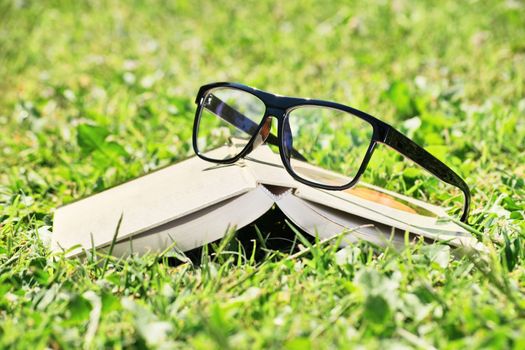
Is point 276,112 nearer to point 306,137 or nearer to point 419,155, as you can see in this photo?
point 419,155

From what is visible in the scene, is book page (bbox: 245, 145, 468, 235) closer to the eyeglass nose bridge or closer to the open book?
the open book

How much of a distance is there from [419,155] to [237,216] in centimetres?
49

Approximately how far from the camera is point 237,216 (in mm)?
1754

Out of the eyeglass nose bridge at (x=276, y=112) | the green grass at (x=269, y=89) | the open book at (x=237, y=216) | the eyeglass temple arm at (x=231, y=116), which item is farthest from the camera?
the eyeglass temple arm at (x=231, y=116)

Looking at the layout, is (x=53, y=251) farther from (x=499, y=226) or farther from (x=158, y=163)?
(x=499, y=226)

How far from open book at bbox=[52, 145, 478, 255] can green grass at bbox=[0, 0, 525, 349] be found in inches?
2.0

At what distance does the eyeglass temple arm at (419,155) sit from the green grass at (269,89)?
0.60 ft

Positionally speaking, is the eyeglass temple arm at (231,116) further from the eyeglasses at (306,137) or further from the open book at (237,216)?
the open book at (237,216)

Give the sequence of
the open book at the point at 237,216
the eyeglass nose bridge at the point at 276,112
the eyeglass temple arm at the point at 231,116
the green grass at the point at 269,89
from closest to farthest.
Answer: the green grass at the point at 269,89
the open book at the point at 237,216
the eyeglass nose bridge at the point at 276,112
the eyeglass temple arm at the point at 231,116

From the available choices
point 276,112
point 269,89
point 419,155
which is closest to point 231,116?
point 276,112

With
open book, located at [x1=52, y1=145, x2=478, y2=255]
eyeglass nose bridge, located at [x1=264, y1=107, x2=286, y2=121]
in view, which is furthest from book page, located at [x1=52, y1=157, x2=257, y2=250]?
eyeglass nose bridge, located at [x1=264, y1=107, x2=286, y2=121]

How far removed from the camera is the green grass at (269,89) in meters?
1.45

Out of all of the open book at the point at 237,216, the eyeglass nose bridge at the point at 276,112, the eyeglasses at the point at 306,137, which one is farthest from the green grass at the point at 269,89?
the eyeglass nose bridge at the point at 276,112

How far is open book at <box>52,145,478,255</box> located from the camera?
5.74 feet
